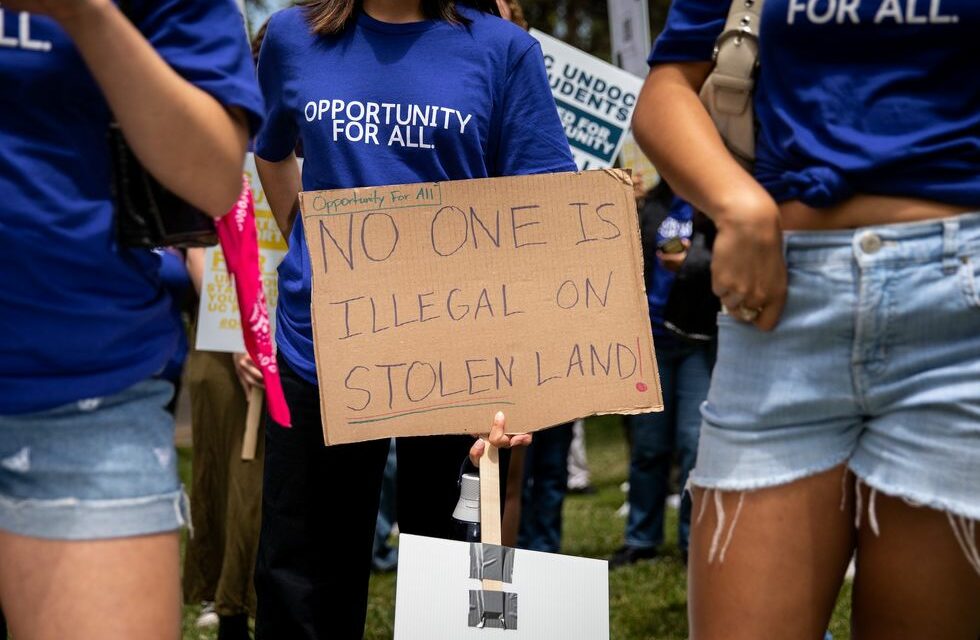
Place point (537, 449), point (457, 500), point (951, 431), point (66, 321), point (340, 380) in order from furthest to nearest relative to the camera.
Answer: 1. point (537, 449)
2. point (457, 500)
3. point (340, 380)
4. point (951, 431)
5. point (66, 321)

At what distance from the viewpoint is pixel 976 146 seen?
1.89m

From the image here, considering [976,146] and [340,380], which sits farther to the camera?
[340,380]

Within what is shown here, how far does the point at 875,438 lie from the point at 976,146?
436mm

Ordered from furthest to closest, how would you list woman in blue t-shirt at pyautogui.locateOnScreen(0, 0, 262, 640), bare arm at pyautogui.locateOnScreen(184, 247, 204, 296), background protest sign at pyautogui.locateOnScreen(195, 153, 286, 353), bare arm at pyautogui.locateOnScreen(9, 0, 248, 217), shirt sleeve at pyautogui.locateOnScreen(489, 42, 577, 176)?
bare arm at pyautogui.locateOnScreen(184, 247, 204, 296), background protest sign at pyautogui.locateOnScreen(195, 153, 286, 353), shirt sleeve at pyautogui.locateOnScreen(489, 42, 577, 176), woman in blue t-shirt at pyautogui.locateOnScreen(0, 0, 262, 640), bare arm at pyautogui.locateOnScreen(9, 0, 248, 217)

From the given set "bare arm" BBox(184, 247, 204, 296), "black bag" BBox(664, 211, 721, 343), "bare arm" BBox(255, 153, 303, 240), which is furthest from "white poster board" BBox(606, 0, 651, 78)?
"bare arm" BBox(255, 153, 303, 240)

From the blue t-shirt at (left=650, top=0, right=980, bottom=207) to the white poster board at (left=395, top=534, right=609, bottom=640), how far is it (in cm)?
99

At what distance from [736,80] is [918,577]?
774 mm

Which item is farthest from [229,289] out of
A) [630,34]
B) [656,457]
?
[656,457]

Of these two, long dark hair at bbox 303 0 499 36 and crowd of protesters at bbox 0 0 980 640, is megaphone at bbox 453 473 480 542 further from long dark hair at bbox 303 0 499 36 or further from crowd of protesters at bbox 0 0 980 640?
long dark hair at bbox 303 0 499 36

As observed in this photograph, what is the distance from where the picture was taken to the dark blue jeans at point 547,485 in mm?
6801

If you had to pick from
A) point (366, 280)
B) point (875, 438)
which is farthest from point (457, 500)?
point (875, 438)

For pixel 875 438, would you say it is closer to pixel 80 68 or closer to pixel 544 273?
pixel 544 273

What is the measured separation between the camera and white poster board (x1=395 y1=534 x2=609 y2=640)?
2598 mm

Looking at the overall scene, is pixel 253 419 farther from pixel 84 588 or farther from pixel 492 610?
pixel 84 588
